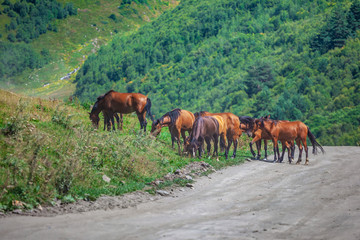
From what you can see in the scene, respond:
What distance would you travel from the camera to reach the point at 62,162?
12.6 metres

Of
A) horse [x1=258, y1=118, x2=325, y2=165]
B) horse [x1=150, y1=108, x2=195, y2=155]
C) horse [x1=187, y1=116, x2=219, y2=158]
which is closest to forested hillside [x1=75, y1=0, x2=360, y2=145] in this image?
horse [x1=258, y1=118, x2=325, y2=165]

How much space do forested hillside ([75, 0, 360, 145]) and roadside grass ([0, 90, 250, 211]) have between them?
4852 centimetres

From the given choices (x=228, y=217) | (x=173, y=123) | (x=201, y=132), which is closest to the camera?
(x=228, y=217)

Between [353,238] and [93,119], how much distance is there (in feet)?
62.3

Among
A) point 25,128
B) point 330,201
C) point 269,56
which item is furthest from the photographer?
point 269,56

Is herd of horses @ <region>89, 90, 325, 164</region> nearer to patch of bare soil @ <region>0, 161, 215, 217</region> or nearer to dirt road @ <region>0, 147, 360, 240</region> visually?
dirt road @ <region>0, 147, 360, 240</region>

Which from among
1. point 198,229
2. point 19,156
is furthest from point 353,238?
point 19,156

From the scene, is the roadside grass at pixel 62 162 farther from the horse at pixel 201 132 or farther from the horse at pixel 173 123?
the horse at pixel 173 123

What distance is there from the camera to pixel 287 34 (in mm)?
123188

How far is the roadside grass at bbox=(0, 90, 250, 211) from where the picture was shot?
35.1ft

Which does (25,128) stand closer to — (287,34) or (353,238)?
(353,238)

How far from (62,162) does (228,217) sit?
5566mm

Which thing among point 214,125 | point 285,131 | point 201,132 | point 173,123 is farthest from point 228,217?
point 285,131

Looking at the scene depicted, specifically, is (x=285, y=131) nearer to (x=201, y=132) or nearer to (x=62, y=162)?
(x=201, y=132)
